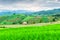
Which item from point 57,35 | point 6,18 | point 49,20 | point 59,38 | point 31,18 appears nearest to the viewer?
point 59,38

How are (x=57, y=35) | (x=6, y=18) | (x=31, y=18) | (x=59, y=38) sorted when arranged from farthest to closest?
(x=6, y=18), (x=31, y=18), (x=57, y=35), (x=59, y=38)

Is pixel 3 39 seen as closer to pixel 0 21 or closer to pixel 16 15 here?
pixel 0 21

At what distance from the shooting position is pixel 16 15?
10375mm

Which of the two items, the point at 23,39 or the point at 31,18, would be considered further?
the point at 31,18

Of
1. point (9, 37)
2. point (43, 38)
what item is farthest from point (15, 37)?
point (43, 38)

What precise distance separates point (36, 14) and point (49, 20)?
1533 mm

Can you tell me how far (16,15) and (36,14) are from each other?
3.96ft

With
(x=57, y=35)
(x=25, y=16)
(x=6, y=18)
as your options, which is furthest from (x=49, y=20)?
(x=57, y=35)

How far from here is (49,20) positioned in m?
8.68

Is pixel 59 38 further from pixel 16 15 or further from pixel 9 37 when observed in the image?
pixel 16 15

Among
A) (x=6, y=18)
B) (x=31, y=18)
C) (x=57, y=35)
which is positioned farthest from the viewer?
(x=6, y=18)

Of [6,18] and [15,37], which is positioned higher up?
[15,37]

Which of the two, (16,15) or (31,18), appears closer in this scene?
(31,18)

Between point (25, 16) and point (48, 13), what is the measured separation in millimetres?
1365
